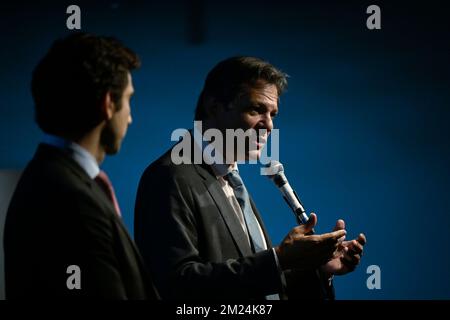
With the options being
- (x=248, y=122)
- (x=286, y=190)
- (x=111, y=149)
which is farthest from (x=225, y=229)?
(x=111, y=149)

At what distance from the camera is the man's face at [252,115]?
6.59 ft

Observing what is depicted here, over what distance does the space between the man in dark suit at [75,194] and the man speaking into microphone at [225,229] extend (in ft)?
1.46

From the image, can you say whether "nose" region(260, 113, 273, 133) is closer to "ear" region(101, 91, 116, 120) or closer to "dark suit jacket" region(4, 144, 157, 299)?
"ear" region(101, 91, 116, 120)

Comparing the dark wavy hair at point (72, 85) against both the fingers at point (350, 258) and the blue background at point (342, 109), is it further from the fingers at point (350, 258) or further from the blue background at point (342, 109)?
the blue background at point (342, 109)

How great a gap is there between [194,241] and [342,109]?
1.63m

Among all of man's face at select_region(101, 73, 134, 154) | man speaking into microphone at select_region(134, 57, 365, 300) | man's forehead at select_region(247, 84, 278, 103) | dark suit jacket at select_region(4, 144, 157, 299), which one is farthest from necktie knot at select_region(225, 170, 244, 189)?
dark suit jacket at select_region(4, 144, 157, 299)

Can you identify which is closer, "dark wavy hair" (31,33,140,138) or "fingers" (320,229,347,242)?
"dark wavy hair" (31,33,140,138)

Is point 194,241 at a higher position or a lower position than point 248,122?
lower

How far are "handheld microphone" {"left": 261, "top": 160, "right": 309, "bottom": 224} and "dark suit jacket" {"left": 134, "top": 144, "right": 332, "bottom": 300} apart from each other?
7.0 inches

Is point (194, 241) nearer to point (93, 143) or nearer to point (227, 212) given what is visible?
point (227, 212)

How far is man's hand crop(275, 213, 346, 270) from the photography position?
5.57ft
